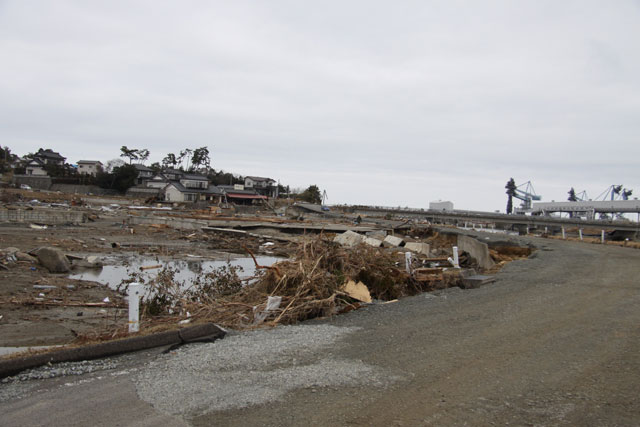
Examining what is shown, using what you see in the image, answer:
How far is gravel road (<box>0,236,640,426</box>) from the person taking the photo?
3.83 metres

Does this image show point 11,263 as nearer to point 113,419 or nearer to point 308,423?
point 113,419

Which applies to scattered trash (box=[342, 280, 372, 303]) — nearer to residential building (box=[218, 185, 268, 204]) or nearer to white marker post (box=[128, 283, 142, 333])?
white marker post (box=[128, 283, 142, 333])

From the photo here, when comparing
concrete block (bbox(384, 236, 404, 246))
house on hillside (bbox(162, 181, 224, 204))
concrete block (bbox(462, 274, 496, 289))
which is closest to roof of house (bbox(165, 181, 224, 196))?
house on hillside (bbox(162, 181, 224, 204))

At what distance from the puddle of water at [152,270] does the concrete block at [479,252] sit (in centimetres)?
842

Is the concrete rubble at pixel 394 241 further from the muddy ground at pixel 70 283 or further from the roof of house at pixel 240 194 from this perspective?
the roof of house at pixel 240 194

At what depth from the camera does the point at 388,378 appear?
466 centimetres

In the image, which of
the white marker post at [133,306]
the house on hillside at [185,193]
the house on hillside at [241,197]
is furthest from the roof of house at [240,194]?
the white marker post at [133,306]

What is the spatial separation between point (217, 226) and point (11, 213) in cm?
1320

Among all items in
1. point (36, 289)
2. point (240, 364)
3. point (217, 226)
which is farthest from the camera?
point (217, 226)

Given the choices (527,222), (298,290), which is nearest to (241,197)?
(527,222)

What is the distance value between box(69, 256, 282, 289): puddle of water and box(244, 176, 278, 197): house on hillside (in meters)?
80.0

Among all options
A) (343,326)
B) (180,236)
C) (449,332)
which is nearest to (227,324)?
(343,326)

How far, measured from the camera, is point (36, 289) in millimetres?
11664

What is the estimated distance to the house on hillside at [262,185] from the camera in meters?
101
